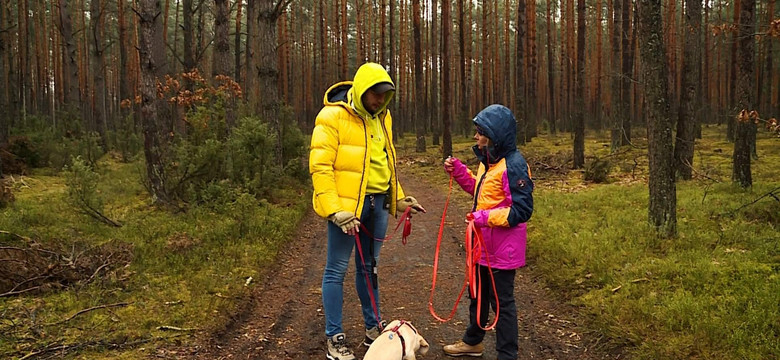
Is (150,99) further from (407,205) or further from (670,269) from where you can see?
(670,269)

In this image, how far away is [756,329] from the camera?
379 centimetres

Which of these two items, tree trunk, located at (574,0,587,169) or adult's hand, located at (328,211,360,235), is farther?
tree trunk, located at (574,0,587,169)

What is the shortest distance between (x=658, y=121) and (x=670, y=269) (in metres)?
2.13

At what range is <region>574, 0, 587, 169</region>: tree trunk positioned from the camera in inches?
582

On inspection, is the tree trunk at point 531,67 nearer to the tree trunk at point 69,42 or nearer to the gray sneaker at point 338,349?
the tree trunk at point 69,42

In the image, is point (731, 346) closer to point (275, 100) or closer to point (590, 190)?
point (590, 190)

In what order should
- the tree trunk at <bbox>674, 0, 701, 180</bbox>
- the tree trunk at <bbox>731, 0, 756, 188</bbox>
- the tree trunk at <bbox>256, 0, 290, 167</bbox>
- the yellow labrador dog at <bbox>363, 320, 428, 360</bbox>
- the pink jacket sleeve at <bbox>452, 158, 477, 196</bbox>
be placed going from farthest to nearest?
the tree trunk at <bbox>256, 0, 290, 167</bbox>
the tree trunk at <bbox>674, 0, 701, 180</bbox>
the tree trunk at <bbox>731, 0, 756, 188</bbox>
the pink jacket sleeve at <bbox>452, 158, 477, 196</bbox>
the yellow labrador dog at <bbox>363, 320, 428, 360</bbox>

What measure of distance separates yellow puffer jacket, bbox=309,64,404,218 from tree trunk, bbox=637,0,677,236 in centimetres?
436

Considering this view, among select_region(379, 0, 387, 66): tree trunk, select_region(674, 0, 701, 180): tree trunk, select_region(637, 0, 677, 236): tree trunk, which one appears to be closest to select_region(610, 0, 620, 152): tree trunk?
select_region(674, 0, 701, 180): tree trunk

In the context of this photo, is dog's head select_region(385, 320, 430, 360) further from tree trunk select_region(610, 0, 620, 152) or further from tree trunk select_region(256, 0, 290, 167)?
tree trunk select_region(610, 0, 620, 152)

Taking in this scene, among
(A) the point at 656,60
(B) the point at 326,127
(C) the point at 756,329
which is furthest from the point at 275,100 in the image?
(C) the point at 756,329

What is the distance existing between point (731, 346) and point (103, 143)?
66.6 ft

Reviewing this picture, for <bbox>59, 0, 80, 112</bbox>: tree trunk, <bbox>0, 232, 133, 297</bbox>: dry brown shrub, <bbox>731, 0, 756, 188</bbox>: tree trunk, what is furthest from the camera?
<bbox>59, 0, 80, 112</bbox>: tree trunk

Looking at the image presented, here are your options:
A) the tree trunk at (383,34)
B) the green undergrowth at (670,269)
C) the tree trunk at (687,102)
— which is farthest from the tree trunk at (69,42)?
the tree trunk at (687,102)
